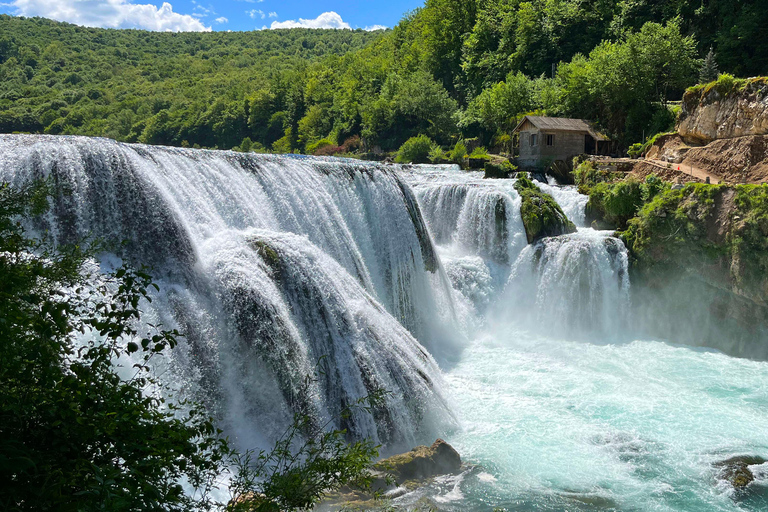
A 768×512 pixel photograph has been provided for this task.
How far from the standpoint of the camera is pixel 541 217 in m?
18.9

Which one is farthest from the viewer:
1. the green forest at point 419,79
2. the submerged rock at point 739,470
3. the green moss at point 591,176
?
the green forest at point 419,79

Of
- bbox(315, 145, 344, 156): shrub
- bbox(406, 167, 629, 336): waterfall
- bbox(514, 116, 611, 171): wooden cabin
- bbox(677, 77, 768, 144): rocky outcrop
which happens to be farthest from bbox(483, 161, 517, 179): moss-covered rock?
bbox(315, 145, 344, 156): shrub

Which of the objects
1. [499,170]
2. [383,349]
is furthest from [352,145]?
[383,349]

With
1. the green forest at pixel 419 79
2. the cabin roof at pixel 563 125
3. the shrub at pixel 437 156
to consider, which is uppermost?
the green forest at pixel 419 79

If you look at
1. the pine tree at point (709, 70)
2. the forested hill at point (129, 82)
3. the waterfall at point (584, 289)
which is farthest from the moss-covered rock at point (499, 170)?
the forested hill at point (129, 82)

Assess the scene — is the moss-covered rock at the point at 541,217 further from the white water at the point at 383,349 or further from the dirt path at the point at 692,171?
the dirt path at the point at 692,171

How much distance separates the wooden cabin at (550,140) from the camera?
1063 inches

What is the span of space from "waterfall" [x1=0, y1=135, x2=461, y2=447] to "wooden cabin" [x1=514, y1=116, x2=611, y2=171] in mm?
17280

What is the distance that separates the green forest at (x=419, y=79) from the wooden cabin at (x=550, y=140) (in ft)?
8.25

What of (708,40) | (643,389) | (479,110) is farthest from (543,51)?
(643,389)

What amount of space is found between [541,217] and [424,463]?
11773 mm

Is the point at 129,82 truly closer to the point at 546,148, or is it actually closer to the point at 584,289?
the point at 546,148

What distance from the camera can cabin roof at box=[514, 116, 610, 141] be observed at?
2706 centimetres

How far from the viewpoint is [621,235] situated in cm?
1789
